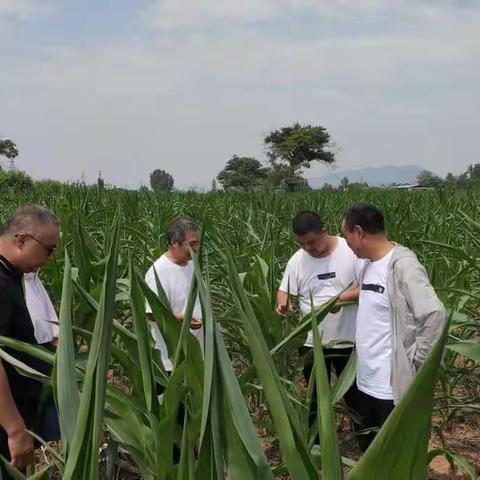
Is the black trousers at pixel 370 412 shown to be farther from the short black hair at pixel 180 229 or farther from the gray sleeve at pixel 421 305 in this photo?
the short black hair at pixel 180 229

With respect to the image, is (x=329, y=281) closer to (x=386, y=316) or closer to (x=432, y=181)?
(x=386, y=316)

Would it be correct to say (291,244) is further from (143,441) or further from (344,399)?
(143,441)

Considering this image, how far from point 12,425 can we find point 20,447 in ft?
0.23

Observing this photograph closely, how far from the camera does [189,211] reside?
6297 mm

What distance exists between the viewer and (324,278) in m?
3.16

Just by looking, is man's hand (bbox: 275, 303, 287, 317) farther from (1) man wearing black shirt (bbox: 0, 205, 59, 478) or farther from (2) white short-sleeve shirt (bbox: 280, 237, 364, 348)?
(1) man wearing black shirt (bbox: 0, 205, 59, 478)

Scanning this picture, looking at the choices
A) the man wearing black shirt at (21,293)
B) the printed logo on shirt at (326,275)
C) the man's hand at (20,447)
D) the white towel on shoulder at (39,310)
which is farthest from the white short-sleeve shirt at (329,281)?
the man's hand at (20,447)

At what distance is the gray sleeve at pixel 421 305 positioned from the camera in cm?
220

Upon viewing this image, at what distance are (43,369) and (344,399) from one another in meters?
1.59

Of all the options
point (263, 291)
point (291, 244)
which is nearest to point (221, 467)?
point (263, 291)

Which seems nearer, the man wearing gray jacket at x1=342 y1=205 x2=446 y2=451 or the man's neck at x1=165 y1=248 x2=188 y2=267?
the man wearing gray jacket at x1=342 y1=205 x2=446 y2=451

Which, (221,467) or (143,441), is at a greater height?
(221,467)

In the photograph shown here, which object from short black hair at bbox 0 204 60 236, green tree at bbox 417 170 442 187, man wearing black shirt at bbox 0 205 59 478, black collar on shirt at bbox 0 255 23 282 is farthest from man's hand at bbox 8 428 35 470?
green tree at bbox 417 170 442 187

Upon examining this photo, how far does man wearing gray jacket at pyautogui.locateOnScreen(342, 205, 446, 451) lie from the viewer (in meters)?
2.23
